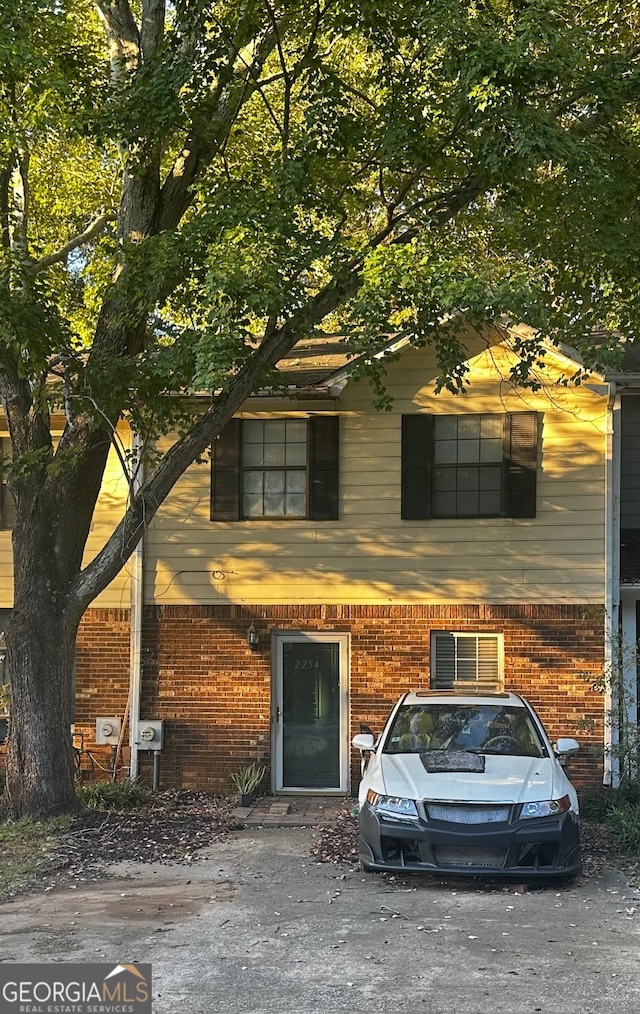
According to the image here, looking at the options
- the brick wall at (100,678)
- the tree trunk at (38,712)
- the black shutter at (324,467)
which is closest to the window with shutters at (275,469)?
the black shutter at (324,467)

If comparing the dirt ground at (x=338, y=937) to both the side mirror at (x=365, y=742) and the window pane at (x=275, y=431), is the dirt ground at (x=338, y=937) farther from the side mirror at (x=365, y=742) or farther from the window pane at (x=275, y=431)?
the window pane at (x=275, y=431)

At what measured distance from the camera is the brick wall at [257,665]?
1305 centimetres

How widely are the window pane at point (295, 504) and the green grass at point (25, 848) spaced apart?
505 centimetres

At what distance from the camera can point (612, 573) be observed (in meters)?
12.9

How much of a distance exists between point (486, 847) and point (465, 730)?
66.8 inches

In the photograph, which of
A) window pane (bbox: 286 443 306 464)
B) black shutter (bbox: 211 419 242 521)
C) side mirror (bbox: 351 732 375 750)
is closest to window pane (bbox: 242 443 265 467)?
black shutter (bbox: 211 419 242 521)

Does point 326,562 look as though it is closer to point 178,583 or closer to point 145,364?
point 178,583

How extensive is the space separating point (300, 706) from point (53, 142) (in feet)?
26.9

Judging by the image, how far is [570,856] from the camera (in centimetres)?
834

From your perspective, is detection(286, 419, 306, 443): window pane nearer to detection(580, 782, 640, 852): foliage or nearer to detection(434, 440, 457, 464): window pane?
detection(434, 440, 457, 464): window pane

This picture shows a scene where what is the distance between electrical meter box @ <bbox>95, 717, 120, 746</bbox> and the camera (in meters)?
13.8

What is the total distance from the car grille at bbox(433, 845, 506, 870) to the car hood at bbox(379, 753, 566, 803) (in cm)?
39

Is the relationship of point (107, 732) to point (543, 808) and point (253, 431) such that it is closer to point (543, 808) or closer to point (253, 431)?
point (253, 431)

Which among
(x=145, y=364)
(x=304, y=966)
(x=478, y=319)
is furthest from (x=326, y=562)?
(x=304, y=966)
